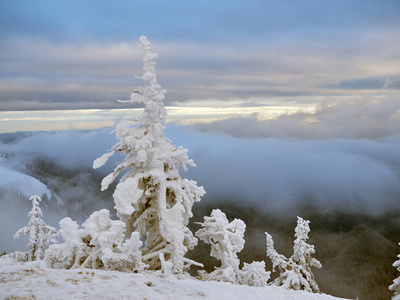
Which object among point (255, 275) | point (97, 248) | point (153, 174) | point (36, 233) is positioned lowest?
point (36, 233)

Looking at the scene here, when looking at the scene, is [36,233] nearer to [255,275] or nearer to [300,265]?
[255,275]

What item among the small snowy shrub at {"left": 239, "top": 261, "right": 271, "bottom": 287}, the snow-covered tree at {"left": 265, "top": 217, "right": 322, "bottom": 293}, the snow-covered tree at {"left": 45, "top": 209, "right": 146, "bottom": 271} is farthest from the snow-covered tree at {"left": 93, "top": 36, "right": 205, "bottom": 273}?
the snow-covered tree at {"left": 265, "top": 217, "right": 322, "bottom": 293}

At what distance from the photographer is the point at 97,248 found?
41.1ft

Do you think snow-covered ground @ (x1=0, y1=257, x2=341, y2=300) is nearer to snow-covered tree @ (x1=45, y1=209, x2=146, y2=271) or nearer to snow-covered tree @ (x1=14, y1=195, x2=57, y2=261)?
snow-covered tree @ (x1=45, y1=209, x2=146, y2=271)

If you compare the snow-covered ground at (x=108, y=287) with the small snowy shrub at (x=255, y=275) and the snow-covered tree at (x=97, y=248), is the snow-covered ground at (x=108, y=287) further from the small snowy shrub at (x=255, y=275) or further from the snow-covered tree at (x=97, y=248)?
the small snowy shrub at (x=255, y=275)

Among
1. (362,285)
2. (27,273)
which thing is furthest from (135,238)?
(362,285)

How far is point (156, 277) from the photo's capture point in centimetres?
1075

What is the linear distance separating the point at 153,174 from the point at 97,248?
12.0 feet

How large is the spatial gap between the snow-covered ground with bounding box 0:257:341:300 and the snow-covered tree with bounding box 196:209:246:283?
12.9 feet

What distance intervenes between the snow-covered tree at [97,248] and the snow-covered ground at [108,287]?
1601mm

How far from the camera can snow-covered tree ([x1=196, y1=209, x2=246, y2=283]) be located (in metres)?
15.1

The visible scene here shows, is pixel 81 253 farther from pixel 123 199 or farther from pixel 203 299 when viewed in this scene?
pixel 203 299

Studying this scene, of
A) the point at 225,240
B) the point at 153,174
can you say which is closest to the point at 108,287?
the point at 153,174

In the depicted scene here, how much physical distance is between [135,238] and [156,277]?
1800mm
